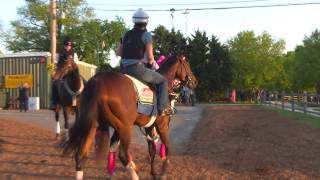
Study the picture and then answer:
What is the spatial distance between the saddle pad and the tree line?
5791 cm

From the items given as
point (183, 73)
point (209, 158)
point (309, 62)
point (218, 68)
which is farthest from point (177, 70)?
point (218, 68)

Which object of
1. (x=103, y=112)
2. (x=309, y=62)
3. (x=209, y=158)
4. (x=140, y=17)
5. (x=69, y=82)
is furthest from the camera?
(x=309, y=62)

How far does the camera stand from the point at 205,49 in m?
77.5

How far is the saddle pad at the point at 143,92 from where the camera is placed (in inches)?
310

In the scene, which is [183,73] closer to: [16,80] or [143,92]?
[143,92]

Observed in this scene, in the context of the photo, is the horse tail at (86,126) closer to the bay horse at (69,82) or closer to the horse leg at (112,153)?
the horse leg at (112,153)

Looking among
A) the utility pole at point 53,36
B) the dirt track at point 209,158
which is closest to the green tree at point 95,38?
the utility pole at point 53,36

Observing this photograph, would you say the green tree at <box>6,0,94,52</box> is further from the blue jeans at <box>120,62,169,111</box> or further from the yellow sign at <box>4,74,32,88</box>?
the blue jeans at <box>120,62,169,111</box>

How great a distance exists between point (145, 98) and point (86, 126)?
1.12m

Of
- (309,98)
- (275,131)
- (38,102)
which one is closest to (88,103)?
(275,131)

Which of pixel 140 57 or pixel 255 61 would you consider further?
pixel 255 61

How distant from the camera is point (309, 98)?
2981cm

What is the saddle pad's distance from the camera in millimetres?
7875

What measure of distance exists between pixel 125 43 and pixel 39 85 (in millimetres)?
33168
